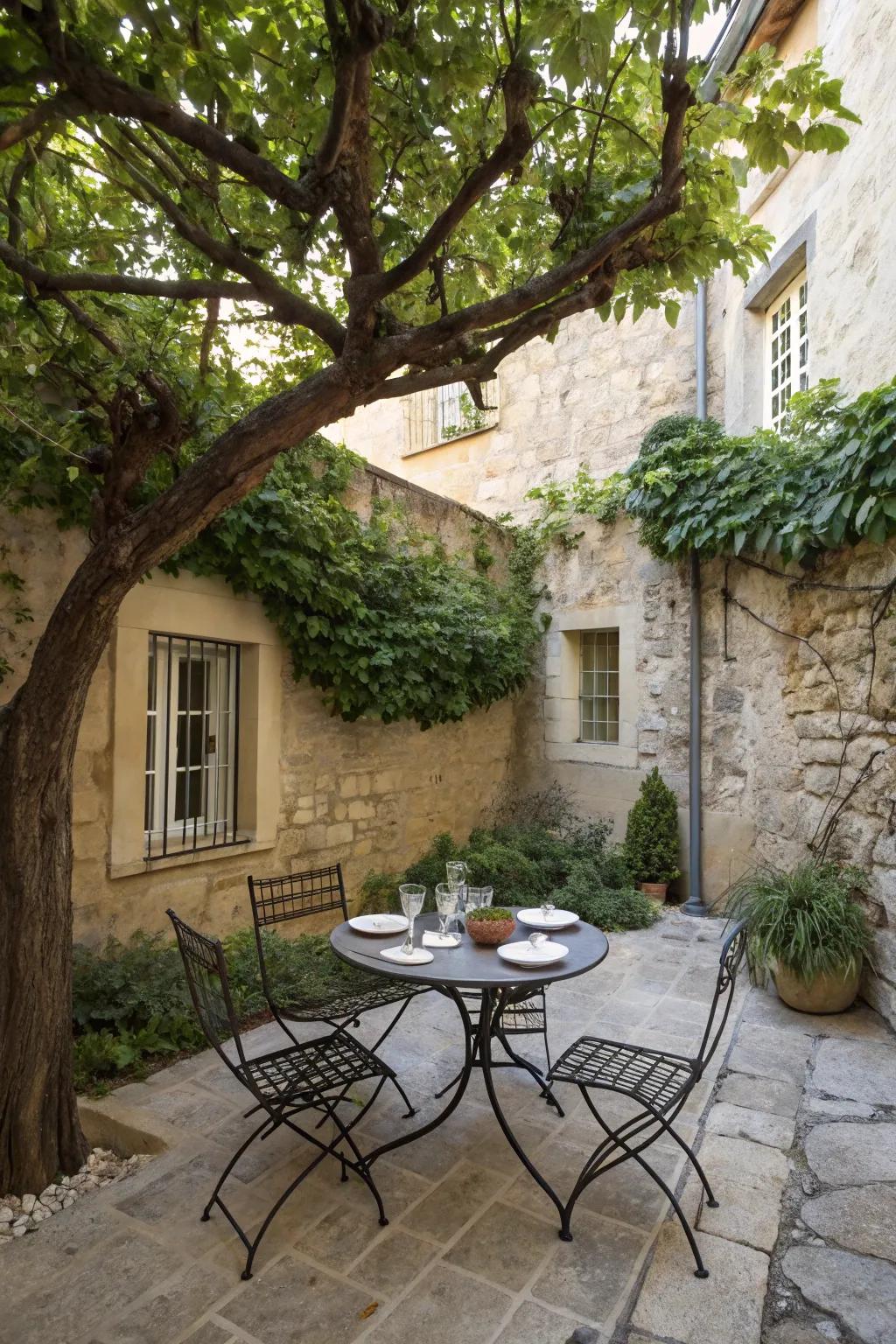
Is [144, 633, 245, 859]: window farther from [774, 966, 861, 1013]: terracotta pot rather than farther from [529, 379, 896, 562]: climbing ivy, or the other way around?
[529, 379, 896, 562]: climbing ivy

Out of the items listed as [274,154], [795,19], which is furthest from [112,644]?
[795,19]

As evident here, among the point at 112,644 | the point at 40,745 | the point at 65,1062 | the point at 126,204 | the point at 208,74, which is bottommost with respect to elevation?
the point at 65,1062

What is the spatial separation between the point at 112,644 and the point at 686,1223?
334 cm

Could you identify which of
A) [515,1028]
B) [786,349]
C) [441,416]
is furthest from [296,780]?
[441,416]

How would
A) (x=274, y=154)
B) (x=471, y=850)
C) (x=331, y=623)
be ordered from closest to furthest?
1. (x=274, y=154)
2. (x=331, y=623)
3. (x=471, y=850)

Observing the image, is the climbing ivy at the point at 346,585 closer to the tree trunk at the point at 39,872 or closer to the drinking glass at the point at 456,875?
the tree trunk at the point at 39,872

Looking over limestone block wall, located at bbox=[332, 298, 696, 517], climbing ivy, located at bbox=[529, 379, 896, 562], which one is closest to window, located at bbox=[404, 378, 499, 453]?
limestone block wall, located at bbox=[332, 298, 696, 517]

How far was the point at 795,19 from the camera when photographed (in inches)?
203

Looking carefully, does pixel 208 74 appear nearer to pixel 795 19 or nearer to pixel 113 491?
pixel 113 491

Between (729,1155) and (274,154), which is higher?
(274,154)

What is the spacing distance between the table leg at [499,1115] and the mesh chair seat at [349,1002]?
23cm

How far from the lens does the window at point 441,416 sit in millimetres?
9148

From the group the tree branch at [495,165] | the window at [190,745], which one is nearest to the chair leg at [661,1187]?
the tree branch at [495,165]

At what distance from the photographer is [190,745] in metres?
4.45
